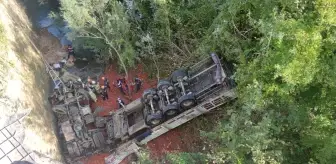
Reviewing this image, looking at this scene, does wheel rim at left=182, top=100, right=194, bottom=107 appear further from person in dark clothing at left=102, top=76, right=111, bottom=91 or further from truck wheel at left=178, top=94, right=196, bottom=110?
person in dark clothing at left=102, top=76, right=111, bottom=91

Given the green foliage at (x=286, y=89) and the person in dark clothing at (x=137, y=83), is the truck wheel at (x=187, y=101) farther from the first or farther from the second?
the person in dark clothing at (x=137, y=83)

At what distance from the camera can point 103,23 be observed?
16.5 meters

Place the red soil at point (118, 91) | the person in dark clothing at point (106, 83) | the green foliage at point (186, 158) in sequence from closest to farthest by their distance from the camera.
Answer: the green foliage at point (186, 158)
the red soil at point (118, 91)
the person in dark clothing at point (106, 83)

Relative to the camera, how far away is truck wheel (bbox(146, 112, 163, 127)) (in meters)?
13.4

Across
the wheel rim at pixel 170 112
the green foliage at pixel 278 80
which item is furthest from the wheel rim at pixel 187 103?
the green foliage at pixel 278 80

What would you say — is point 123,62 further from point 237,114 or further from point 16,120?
point 237,114

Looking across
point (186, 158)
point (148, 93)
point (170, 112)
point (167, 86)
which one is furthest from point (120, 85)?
point (186, 158)

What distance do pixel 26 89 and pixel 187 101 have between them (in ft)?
21.7

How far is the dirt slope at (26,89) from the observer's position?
43.9 feet

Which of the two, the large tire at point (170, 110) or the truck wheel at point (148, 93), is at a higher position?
the truck wheel at point (148, 93)

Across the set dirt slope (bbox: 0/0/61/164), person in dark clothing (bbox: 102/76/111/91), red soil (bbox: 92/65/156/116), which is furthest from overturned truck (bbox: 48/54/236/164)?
person in dark clothing (bbox: 102/76/111/91)

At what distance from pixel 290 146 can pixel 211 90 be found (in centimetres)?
347

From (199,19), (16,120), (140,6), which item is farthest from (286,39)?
(16,120)

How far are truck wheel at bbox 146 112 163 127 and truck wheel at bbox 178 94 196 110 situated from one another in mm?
871
